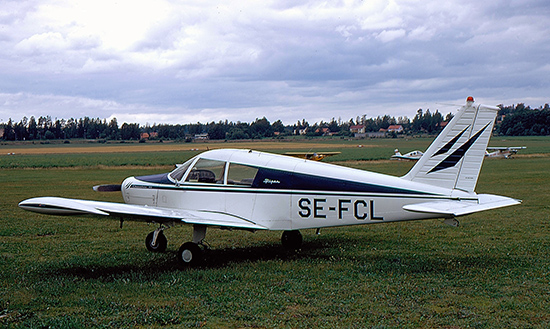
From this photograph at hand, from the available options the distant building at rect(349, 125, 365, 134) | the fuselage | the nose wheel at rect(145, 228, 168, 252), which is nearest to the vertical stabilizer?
the fuselage

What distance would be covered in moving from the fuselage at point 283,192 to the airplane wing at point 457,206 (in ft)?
0.63

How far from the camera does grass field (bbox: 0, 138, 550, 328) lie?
606 centimetres

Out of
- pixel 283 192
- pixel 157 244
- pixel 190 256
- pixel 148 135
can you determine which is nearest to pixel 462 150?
pixel 283 192

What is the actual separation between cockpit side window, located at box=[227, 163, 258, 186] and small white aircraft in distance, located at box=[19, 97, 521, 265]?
0.06 feet

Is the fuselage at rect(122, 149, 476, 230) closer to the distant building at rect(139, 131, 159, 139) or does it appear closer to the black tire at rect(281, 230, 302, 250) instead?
the black tire at rect(281, 230, 302, 250)

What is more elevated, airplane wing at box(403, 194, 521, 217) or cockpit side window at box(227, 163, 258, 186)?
cockpit side window at box(227, 163, 258, 186)

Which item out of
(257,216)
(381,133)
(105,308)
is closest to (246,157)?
(257,216)

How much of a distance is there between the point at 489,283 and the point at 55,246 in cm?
838

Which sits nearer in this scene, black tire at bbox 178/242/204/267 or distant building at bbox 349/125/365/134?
black tire at bbox 178/242/204/267

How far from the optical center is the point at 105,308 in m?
6.41

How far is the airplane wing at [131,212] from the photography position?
7.42 meters

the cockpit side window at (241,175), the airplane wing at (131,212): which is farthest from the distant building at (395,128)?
the airplane wing at (131,212)

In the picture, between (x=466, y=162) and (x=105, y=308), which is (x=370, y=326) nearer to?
(x=105, y=308)

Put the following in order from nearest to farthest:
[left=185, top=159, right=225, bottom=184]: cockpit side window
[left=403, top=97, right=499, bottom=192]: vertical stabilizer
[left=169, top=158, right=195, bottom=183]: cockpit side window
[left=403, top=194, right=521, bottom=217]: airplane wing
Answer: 1. [left=403, top=194, right=521, bottom=217]: airplane wing
2. [left=403, top=97, right=499, bottom=192]: vertical stabilizer
3. [left=185, top=159, right=225, bottom=184]: cockpit side window
4. [left=169, top=158, right=195, bottom=183]: cockpit side window
